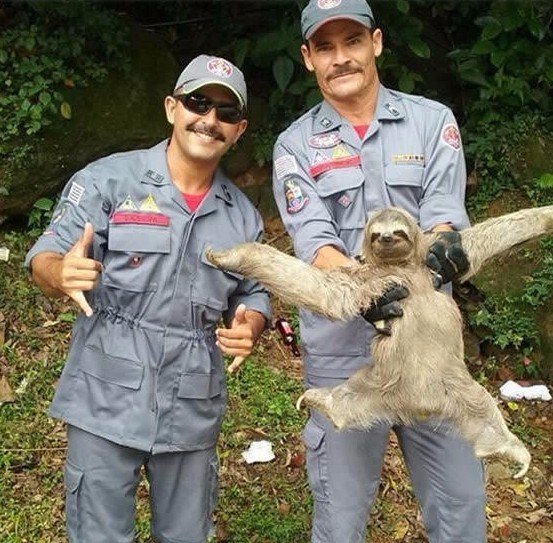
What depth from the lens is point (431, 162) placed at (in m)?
4.24

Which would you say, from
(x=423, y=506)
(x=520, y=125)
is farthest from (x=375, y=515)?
(x=520, y=125)

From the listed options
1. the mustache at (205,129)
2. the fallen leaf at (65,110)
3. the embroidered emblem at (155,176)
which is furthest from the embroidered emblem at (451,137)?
the fallen leaf at (65,110)

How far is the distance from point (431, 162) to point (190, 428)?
1756 mm

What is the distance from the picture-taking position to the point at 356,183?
421cm

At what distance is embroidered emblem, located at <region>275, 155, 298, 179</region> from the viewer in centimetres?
426

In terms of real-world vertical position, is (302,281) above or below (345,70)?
below

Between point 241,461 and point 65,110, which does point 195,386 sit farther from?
point 65,110

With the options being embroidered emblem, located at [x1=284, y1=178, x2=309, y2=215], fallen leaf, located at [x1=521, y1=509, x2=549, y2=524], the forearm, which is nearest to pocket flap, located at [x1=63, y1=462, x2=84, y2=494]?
the forearm

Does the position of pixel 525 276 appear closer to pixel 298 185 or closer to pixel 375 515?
pixel 375 515

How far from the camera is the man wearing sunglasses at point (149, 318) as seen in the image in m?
4.06

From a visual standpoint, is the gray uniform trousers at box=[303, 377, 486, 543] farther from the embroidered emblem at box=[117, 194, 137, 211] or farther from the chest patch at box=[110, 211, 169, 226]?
the embroidered emblem at box=[117, 194, 137, 211]

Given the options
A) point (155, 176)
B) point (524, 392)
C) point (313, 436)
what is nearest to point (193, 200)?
point (155, 176)

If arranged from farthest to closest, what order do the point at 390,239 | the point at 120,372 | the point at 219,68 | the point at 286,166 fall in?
the point at 286,166 < the point at 219,68 < the point at 120,372 < the point at 390,239

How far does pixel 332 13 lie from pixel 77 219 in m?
1.57
